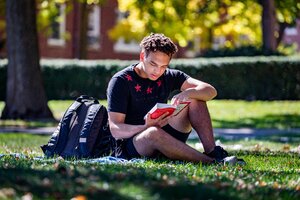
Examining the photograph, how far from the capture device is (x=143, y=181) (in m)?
5.03

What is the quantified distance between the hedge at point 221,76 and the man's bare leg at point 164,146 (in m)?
13.4

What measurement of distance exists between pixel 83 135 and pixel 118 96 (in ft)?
2.16

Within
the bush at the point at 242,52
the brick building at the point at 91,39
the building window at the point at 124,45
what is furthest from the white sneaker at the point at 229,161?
the building window at the point at 124,45

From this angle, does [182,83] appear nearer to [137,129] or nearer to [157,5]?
[137,129]

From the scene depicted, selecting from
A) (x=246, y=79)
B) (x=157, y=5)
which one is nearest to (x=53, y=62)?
(x=157, y=5)

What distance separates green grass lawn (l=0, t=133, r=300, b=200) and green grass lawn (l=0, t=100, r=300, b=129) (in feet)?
28.8

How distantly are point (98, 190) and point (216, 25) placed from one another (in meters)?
28.2

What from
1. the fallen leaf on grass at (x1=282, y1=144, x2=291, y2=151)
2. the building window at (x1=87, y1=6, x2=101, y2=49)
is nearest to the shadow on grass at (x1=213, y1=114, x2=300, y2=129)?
the fallen leaf on grass at (x1=282, y1=144, x2=291, y2=151)

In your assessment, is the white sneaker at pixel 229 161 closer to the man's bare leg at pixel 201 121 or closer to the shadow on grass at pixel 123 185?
the man's bare leg at pixel 201 121

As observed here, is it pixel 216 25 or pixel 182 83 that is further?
pixel 216 25

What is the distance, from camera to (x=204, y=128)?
735cm

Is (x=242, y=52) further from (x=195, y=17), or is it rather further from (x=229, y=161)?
(x=229, y=161)

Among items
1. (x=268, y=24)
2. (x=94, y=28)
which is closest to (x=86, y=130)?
(x=268, y=24)

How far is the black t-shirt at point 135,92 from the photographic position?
7191 millimetres
